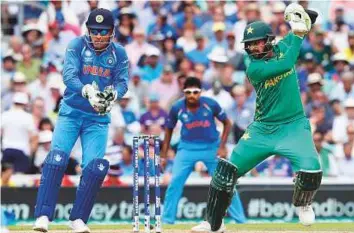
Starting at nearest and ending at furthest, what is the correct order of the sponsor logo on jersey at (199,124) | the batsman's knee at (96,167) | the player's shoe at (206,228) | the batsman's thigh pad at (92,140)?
the batsman's knee at (96,167) < the batsman's thigh pad at (92,140) < the player's shoe at (206,228) < the sponsor logo on jersey at (199,124)

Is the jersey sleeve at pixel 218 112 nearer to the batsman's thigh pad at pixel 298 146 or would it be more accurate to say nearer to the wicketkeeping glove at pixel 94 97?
the batsman's thigh pad at pixel 298 146

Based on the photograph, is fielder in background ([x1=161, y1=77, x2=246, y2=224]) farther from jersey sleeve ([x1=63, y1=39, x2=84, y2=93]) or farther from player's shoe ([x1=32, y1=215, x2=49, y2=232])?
player's shoe ([x1=32, y1=215, x2=49, y2=232])

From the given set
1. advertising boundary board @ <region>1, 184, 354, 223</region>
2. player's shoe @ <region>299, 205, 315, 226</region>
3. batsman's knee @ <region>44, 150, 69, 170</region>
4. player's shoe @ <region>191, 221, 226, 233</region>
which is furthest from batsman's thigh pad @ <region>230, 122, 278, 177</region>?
advertising boundary board @ <region>1, 184, 354, 223</region>

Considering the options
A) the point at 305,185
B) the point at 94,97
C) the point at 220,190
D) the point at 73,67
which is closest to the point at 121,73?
the point at 73,67

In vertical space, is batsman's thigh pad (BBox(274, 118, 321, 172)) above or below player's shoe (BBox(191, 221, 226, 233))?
above

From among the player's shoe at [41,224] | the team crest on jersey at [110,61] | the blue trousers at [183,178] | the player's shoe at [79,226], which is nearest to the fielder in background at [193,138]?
the blue trousers at [183,178]

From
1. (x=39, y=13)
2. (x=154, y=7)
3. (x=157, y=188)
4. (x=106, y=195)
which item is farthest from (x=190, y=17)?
(x=157, y=188)
